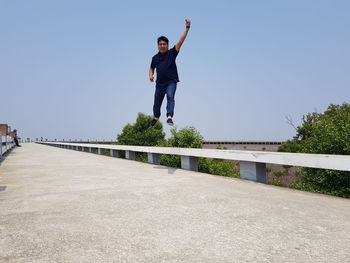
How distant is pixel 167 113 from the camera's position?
9.52m

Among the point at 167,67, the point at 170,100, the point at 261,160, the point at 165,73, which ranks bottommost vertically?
the point at 261,160

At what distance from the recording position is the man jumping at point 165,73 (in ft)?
32.2

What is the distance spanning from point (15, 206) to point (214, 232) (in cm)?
301

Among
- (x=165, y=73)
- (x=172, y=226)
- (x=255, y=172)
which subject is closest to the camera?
(x=172, y=226)

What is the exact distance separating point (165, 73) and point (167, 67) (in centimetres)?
20

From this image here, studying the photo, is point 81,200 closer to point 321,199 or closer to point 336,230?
point 336,230

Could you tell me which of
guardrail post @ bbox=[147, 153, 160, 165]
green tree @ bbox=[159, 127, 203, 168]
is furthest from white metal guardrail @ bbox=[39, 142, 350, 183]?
green tree @ bbox=[159, 127, 203, 168]

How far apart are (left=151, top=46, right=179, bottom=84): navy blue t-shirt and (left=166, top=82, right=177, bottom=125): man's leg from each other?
0.23 meters

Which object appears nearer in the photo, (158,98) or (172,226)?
(172,226)

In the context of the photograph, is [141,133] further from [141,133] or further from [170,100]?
[170,100]

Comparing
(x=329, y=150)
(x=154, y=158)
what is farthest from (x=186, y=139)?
(x=329, y=150)

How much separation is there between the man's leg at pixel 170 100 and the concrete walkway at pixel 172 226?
4.03m

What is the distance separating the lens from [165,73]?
32.8 ft

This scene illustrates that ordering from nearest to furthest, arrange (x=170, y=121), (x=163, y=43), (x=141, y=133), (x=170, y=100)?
(x=170, y=121), (x=170, y=100), (x=163, y=43), (x=141, y=133)
